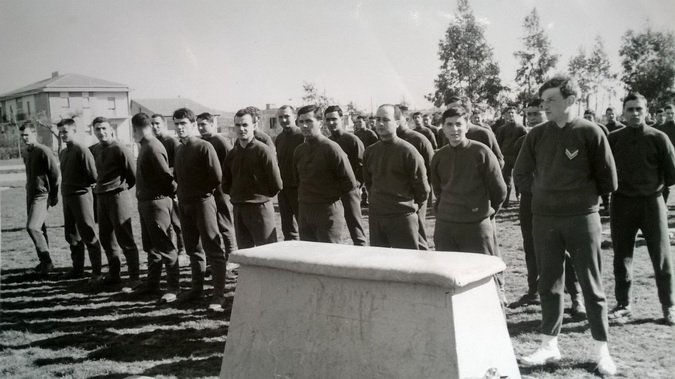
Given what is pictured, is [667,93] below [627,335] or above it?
above

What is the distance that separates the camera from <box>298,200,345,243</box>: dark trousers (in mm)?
5434

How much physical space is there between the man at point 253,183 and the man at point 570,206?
2784 mm

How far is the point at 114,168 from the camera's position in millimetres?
6617

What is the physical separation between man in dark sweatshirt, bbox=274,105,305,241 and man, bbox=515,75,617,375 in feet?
11.3

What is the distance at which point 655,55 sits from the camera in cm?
838

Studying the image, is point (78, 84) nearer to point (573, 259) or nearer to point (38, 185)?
point (38, 185)

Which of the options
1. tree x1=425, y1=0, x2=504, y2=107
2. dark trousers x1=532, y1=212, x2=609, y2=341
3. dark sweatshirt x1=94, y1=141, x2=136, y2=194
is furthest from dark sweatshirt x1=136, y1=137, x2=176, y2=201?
tree x1=425, y1=0, x2=504, y2=107

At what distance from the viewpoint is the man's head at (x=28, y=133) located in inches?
293

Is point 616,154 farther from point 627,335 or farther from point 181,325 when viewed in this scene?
point 181,325

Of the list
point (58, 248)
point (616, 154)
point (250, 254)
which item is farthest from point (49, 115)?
point (616, 154)

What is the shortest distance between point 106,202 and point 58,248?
3.50 m

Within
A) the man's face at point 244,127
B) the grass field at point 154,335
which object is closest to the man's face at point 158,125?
the grass field at point 154,335

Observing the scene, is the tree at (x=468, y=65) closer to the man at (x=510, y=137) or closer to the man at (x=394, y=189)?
the man at (x=510, y=137)

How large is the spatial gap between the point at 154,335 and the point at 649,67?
912cm
